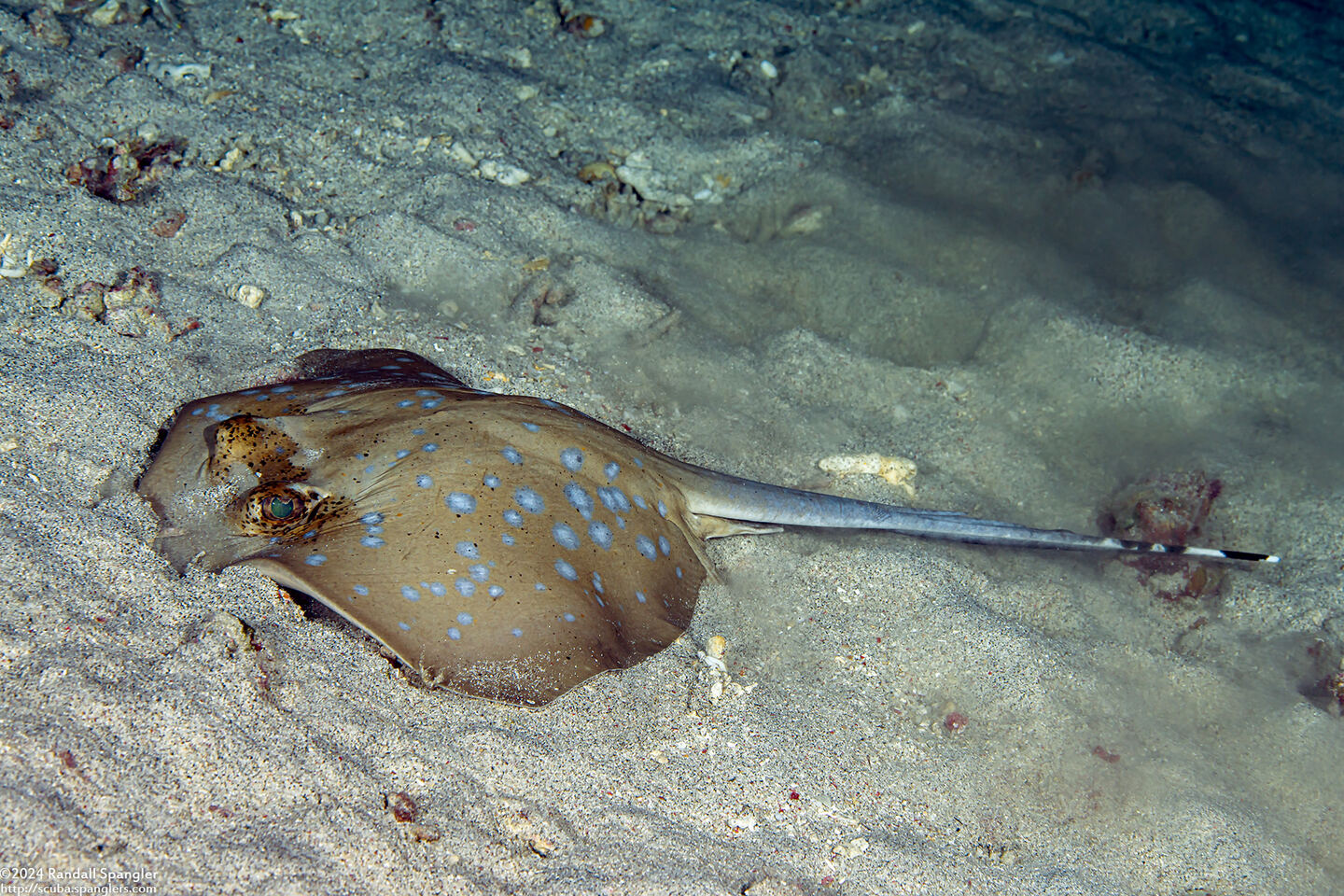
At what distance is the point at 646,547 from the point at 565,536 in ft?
1.30

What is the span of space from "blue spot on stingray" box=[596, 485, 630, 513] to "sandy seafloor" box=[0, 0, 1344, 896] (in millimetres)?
662

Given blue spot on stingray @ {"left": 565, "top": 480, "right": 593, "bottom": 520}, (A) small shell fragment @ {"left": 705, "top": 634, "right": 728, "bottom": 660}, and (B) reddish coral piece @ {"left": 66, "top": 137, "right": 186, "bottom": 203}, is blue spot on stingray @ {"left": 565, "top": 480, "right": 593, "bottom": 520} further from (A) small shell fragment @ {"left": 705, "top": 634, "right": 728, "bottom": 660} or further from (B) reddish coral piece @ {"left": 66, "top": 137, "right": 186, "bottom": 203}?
(B) reddish coral piece @ {"left": 66, "top": 137, "right": 186, "bottom": 203}

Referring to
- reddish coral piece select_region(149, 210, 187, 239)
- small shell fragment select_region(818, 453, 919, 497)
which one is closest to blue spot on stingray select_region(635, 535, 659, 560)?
small shell fragment select_region(818, 453, 919, 497)

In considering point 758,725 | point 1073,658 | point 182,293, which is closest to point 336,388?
point 182,293

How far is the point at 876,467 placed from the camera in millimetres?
4109

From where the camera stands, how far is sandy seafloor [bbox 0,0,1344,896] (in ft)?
7.47

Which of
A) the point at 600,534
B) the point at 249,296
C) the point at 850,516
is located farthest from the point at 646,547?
the point at 249,296

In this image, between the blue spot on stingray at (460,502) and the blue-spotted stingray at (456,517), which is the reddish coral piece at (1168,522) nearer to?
the blue-spotted stingray at (456,517)

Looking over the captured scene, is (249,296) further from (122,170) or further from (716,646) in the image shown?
(716,646)

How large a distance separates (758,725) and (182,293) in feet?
12.1

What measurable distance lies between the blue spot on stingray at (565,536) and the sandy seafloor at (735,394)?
59cm

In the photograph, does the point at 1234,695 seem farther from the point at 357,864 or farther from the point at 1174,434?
the point at 357,864

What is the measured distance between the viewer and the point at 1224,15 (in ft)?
26.7

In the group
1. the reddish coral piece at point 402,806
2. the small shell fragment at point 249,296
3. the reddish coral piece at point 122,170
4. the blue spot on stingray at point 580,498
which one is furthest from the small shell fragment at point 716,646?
the reddish coral piece at point 122,170
